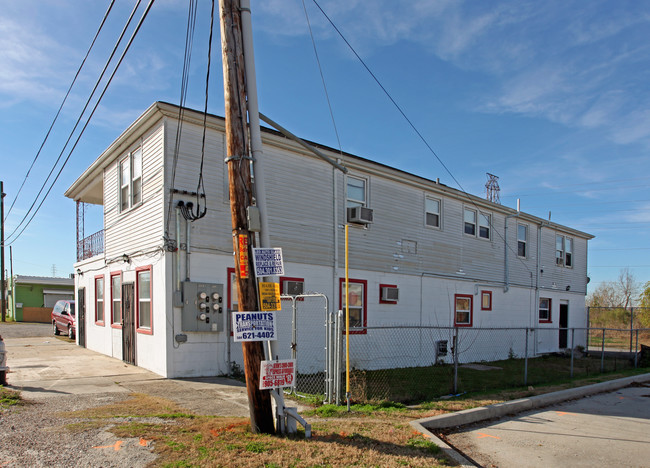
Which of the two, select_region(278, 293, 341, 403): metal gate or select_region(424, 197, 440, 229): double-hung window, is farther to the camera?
select_region(424, 197, 440, 229): double-hung window

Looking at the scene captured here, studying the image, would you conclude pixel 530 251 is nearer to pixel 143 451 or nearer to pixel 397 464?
pixel 397 464

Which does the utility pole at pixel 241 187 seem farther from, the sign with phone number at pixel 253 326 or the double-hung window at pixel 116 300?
the double-hung window at pixel 116 300

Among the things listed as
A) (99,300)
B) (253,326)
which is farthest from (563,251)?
(253,326)

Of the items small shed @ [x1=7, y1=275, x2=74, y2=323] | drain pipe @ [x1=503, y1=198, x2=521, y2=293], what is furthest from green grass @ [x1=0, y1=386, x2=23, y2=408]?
small shed @ [x1=7, y1=275, x2=74, y2=323]

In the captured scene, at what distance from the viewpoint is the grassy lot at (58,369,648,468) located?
5152 mm

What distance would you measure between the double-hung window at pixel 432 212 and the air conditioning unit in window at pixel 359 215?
5.93 meters

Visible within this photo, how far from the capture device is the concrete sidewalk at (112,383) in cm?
816

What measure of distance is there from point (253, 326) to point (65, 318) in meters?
18.7

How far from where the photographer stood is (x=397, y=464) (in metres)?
5.20

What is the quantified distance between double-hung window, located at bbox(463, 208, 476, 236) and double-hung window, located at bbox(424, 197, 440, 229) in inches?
63.8

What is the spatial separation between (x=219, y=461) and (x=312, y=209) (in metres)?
9.19

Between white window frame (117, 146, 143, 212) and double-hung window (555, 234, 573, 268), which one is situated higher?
white window frame (117, 146, 143, 212)

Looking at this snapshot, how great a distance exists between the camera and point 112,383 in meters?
9.73

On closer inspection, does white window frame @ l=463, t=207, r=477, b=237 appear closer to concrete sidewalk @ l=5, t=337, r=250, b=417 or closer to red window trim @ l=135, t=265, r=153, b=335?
concrete sidewalk @ l=5, t=337, r=250, b=417
